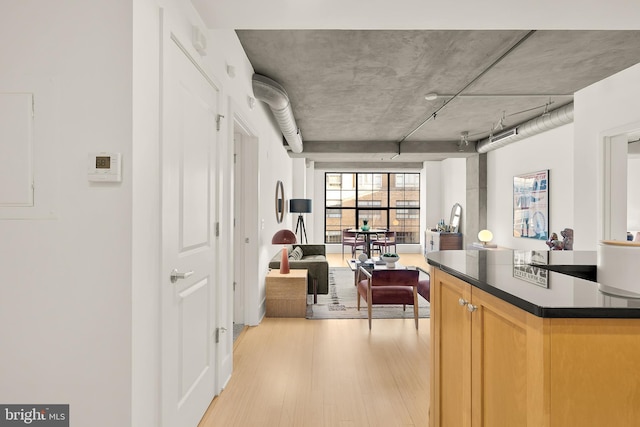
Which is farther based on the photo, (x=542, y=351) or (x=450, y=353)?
(x=450, y=353)

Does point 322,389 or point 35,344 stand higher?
point 35,344

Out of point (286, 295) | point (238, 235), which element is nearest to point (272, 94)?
point (238, 235)

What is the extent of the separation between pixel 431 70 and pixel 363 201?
7.83 meters

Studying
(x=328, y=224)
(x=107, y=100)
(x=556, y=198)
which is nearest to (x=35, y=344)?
(x=107, y=100)

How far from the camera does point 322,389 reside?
267cm

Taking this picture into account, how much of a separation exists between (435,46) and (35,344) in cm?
370

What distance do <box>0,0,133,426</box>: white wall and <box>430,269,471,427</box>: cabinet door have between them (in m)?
1.40

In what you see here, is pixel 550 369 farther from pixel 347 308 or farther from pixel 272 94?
pixel 347 308

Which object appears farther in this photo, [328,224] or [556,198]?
[328,224]

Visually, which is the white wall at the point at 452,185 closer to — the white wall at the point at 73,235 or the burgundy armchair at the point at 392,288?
the burgundy armchair at the point at 392,288

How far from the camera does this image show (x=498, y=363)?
1.22 m

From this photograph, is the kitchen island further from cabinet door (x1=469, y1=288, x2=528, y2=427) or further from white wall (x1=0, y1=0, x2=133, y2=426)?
white wall (x1=0, y1=0, x2=133, y2=426)

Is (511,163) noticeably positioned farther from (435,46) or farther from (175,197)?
(175,197)

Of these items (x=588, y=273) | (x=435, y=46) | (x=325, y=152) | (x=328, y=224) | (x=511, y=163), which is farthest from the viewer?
(x=328, y=224)
